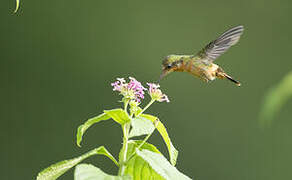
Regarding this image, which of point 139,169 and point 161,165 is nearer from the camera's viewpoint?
point 161,165

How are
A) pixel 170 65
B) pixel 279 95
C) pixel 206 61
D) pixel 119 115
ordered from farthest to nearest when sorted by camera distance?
1. pixel 206 61
2. pixel 170 65
3. pixel 119 115
4. pixel 279 95

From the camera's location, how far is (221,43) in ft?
4.80

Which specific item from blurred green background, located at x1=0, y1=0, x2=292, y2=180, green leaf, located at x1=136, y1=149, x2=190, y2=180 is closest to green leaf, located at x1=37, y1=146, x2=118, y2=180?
green leaf, located at x1=136, y1=149, x2=190, y2=180

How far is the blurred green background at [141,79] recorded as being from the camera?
3881 millimetres

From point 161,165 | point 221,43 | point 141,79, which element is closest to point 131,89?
point 161,165

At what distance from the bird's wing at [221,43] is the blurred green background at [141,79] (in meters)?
2.41

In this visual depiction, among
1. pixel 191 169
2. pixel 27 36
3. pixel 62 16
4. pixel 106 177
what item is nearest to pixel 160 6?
pixel 62 16

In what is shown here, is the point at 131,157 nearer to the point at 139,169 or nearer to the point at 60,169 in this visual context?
the point at 139,169

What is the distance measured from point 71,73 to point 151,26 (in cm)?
78

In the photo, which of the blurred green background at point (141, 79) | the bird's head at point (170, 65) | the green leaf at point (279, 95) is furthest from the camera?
the blurred green background at point (141, 79)

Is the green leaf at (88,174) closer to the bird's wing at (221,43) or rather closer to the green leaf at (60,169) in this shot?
the green leaf at (60,169)

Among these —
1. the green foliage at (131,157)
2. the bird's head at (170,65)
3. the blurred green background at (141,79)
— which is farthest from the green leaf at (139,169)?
the blurred green background at (141,79)

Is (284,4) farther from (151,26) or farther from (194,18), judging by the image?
(151,26)

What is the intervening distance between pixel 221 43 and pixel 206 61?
8 cm
